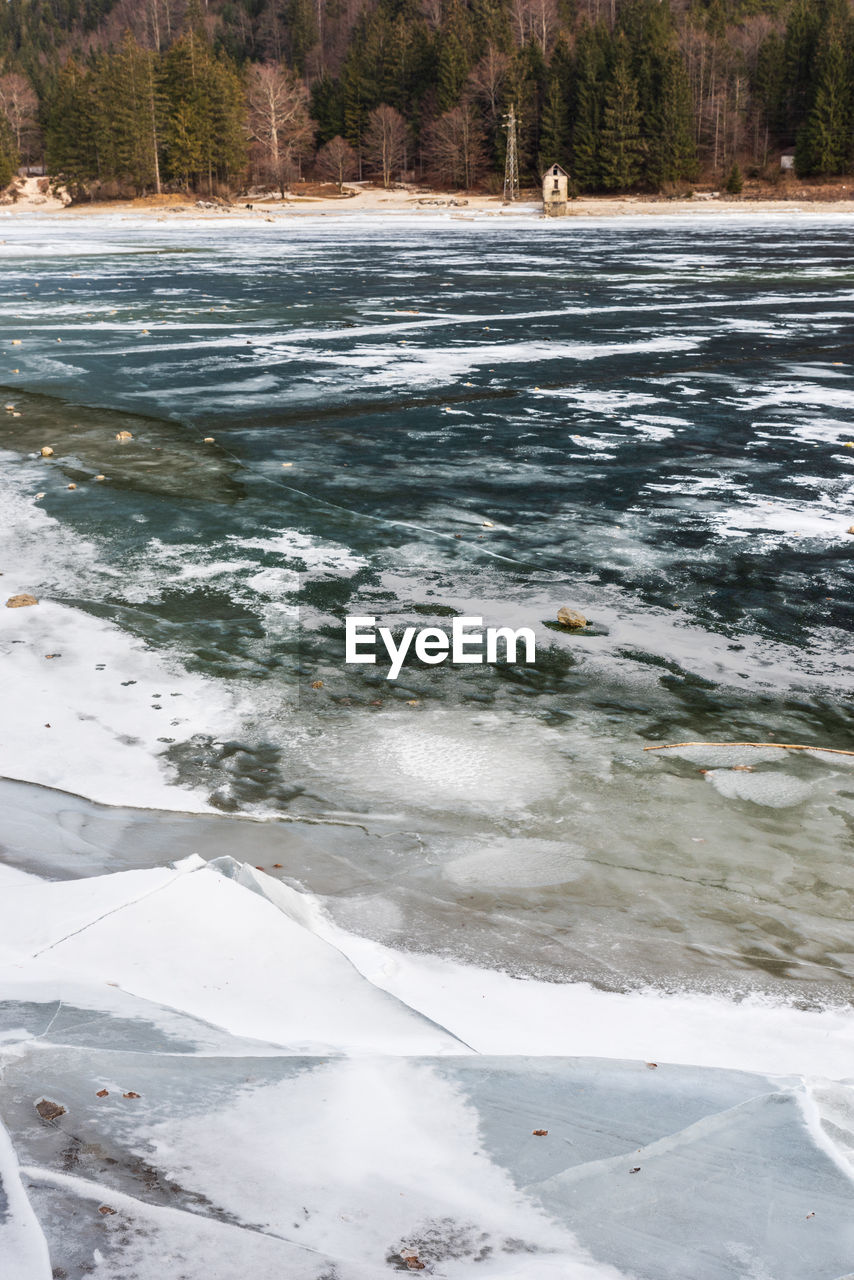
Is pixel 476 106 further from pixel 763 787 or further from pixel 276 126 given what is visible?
pixel 763 787

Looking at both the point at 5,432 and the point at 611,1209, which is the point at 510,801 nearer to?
the point at 611,1209

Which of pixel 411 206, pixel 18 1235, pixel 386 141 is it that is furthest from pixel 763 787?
pixel 386 141

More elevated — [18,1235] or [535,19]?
[535,19]

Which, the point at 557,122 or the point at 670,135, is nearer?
the point at 670,135

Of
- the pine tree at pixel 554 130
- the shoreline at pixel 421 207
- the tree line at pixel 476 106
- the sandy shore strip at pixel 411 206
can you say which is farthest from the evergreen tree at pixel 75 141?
the pine tree at pixel 554 130

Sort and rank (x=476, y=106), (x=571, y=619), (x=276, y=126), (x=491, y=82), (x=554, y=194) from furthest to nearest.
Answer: (x=491, y=82) < (x=476, y=106) < (x=276, y=126) < (x=554, y=194) < (x=571, y=619)

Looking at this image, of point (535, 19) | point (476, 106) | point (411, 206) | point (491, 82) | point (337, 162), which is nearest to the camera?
point (411, 206)
